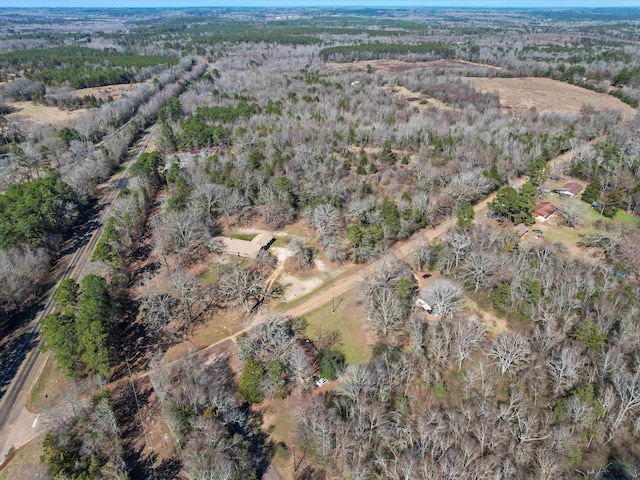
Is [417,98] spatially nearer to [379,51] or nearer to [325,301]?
[379,51]

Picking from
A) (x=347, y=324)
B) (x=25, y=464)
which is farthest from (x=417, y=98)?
(x=25, y=464)

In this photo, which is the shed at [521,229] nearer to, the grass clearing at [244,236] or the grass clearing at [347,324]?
the grass clearing at [347,324]

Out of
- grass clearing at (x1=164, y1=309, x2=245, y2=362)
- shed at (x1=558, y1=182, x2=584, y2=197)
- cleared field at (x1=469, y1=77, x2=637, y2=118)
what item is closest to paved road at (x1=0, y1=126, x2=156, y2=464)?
grass clearing at (x1=164, y1=309, x2=245, y2=362)

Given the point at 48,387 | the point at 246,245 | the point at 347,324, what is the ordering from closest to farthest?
1. the point at 48,387
2. the point at 347,324
3. the point at 246,245

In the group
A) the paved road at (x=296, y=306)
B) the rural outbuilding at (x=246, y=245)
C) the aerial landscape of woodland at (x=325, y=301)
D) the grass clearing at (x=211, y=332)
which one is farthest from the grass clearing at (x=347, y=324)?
the rural outbuilding at (x=246, y=245)

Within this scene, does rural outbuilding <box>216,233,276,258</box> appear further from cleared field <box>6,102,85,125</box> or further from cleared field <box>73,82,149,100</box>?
cleared field <box>73,82,149,100</box>
